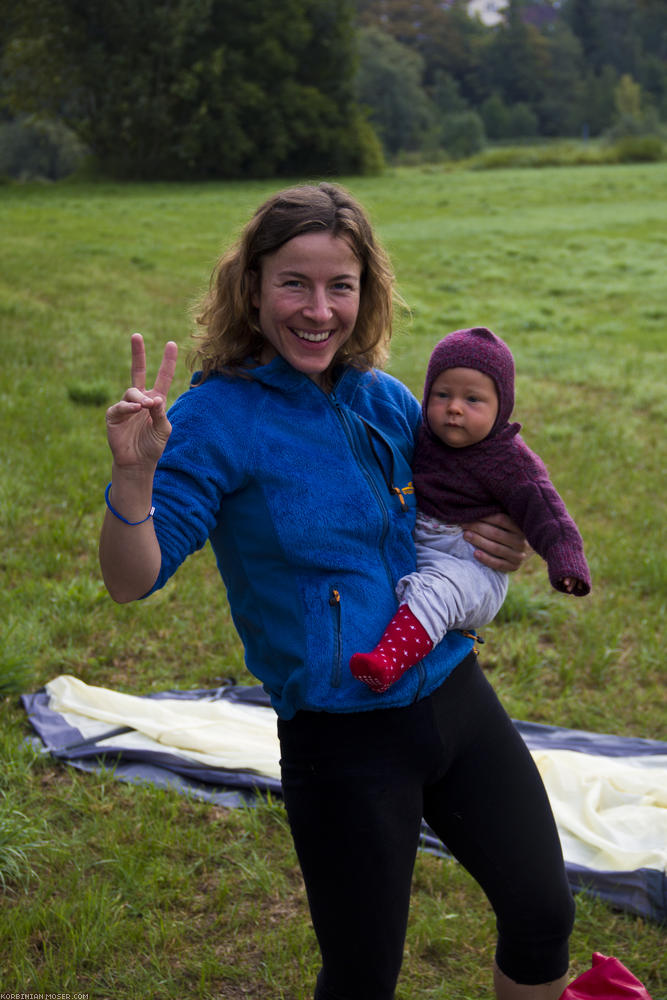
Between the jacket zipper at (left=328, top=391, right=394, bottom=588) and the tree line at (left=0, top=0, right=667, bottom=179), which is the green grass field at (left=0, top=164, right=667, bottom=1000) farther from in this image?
the tree line at (left=0, top=0, right=667, bottom=179)

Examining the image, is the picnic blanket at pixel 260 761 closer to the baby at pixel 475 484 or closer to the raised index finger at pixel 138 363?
Answer: the baby at pixel 475 484

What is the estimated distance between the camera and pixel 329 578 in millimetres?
1925

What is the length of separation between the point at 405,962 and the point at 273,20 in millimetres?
38976

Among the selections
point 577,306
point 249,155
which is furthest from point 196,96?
point 577,306

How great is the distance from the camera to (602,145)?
4425cm

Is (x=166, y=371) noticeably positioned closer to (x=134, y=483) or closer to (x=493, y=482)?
(x=134, y=483)

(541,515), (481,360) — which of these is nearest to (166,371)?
(481,360)

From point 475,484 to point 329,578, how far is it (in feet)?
1.51

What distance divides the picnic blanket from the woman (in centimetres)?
114

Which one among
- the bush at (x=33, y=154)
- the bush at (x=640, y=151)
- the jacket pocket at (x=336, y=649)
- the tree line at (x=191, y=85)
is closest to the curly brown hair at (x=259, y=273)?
the jacket pocket at (x=336, y=649)

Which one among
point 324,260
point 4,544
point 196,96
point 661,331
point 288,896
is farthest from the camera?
point 196,96

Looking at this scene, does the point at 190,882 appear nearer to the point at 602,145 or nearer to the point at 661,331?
the point at 661,331

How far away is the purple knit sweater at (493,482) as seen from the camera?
2.12 metres

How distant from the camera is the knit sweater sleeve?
205 centimetres
